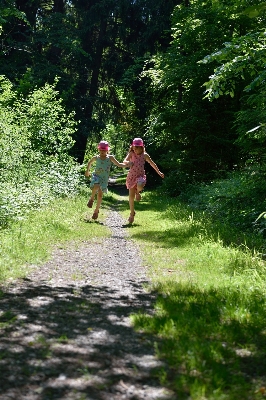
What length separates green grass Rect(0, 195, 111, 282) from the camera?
22.6 feet

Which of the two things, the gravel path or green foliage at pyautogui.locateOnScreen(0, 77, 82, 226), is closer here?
the gravel path

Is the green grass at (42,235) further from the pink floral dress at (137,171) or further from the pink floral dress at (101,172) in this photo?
the pink floral dress at (137,171)

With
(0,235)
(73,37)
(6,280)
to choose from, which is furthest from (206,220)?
(73,37)

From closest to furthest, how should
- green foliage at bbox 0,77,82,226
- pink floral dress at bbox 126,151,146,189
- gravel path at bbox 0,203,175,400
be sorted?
gravel path at bbox 0,203,175,400, green foliage at bbox 0,77,82,226, pink floral dress at bbox 126,151,146,189

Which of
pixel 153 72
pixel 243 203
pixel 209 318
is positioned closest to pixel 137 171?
pixel 243 203

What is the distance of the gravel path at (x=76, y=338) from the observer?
322 cm

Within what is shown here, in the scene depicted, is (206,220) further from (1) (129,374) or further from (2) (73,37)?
(2) (73,37)

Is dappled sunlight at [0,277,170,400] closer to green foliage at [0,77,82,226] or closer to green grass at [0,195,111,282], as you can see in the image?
green grass at [0,195,111,282]

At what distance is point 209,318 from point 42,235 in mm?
5089

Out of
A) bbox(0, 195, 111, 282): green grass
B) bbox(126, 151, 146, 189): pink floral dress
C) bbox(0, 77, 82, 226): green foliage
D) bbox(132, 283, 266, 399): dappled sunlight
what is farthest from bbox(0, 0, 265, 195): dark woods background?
bbox(132, 283, 266, 399): dappled sunlight

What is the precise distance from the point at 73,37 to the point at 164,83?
849 cm

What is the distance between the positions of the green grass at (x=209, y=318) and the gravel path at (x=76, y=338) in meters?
0.20

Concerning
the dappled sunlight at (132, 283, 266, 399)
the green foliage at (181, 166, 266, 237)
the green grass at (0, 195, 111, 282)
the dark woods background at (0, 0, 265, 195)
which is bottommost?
the green grass at (0, 195, 111, 282)

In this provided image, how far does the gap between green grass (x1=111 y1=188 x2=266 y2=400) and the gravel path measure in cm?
20
